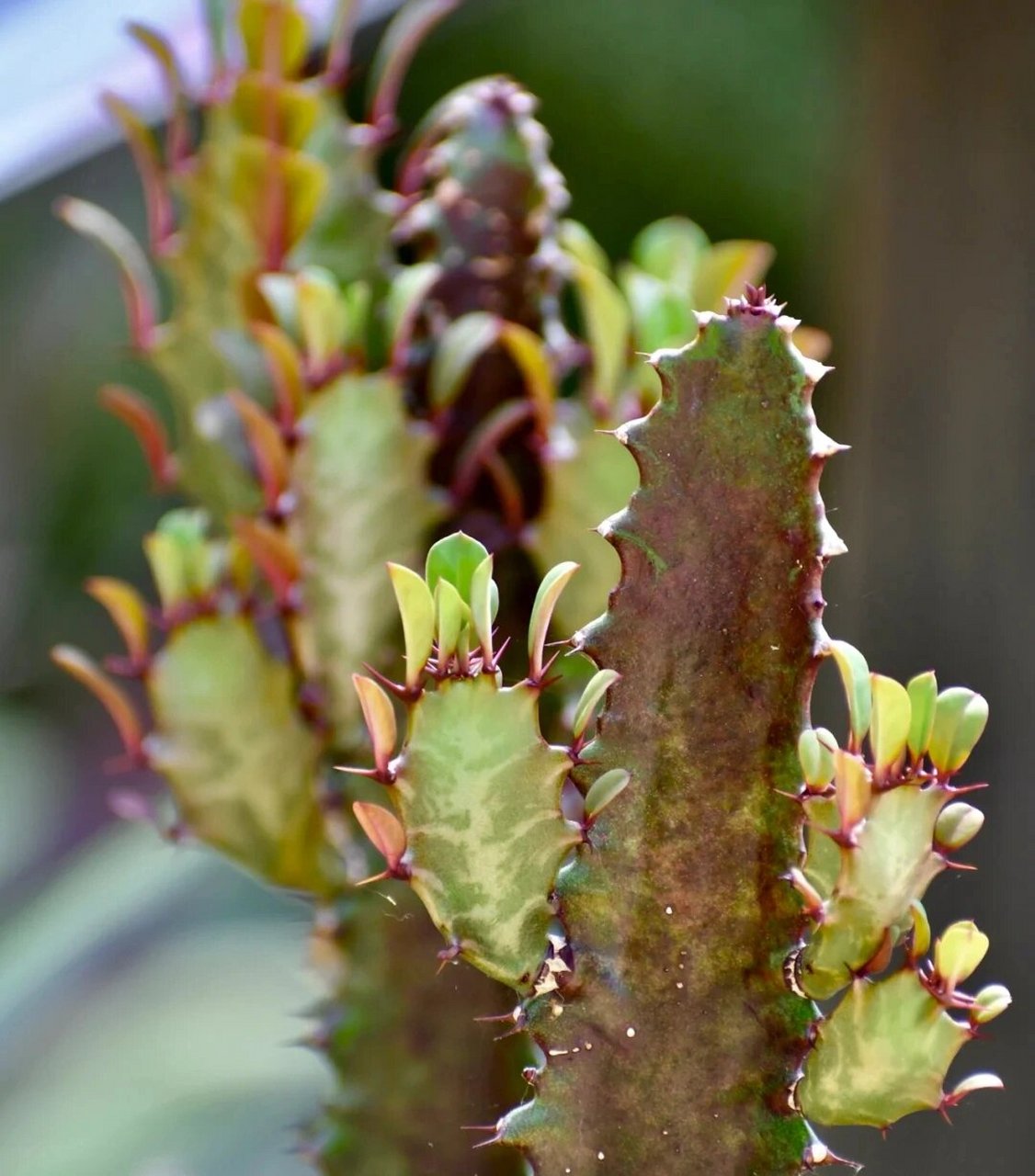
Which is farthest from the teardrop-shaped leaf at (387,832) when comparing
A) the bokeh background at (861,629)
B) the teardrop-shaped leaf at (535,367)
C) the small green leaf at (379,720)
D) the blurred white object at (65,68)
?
the blurred white object at (65,68)

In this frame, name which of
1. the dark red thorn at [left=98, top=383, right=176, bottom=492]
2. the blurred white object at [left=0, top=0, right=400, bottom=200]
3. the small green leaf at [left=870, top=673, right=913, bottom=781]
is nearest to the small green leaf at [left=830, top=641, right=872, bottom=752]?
the small green leaf at [left=870, top=673, right=913, bottom=781]

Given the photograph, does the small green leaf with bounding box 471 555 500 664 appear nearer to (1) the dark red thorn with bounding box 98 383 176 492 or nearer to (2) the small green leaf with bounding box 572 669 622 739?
(2) the small green leaf with bounding box 572 669 622 739

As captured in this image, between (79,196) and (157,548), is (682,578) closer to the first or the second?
(157,548)

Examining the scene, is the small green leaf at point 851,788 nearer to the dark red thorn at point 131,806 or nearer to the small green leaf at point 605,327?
the small green leaf at point 605,327

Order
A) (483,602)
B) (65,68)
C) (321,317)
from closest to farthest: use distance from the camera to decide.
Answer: (483,602) → (321,317) → (65,68)

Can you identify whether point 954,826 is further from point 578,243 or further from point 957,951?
point 578,243

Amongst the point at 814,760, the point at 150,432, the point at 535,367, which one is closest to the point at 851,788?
the point at 814,760
